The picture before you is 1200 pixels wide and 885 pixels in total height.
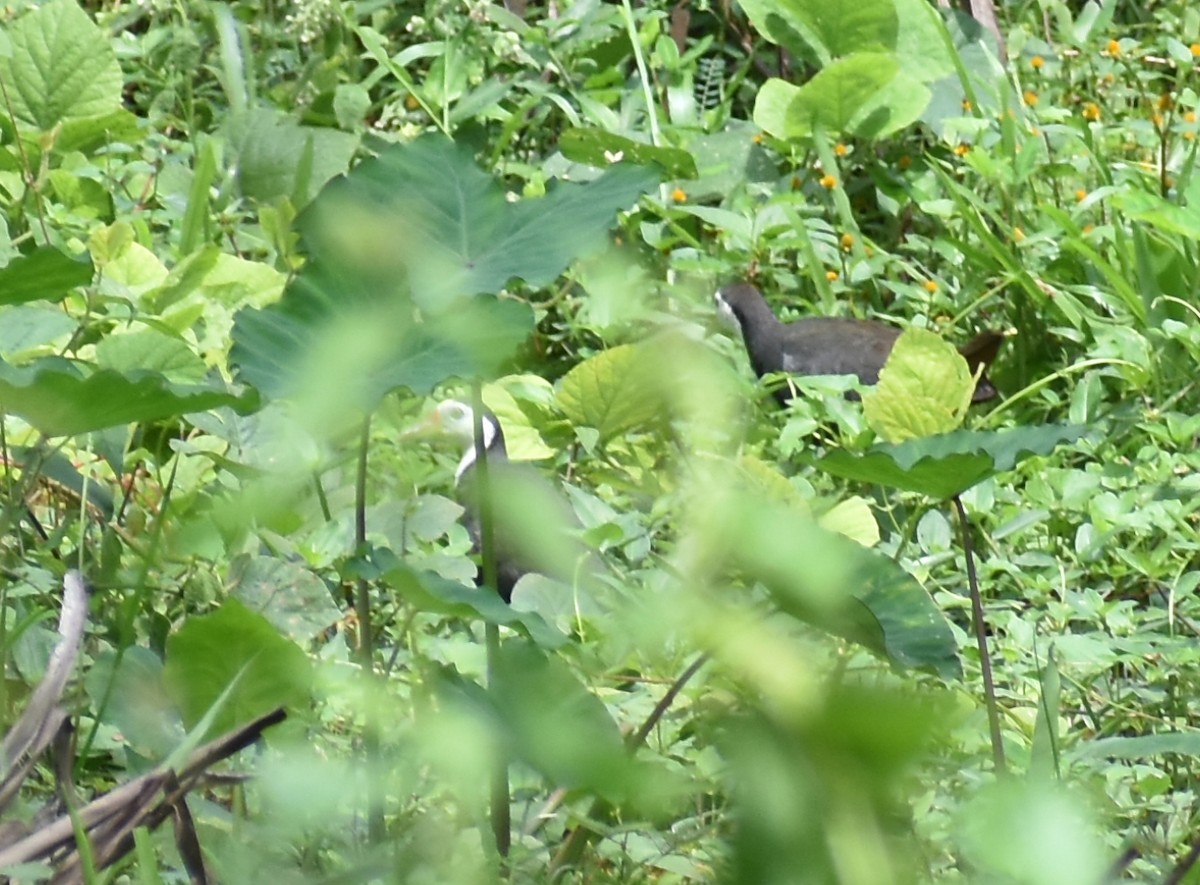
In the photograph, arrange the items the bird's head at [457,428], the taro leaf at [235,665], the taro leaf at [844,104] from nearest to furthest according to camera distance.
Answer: the taro leaf at [235,665] → the bird's head at [457,428] → the taro leaf at [844,104]

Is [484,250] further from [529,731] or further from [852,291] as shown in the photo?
[852,291]

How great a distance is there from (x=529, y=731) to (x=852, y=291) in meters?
2.90

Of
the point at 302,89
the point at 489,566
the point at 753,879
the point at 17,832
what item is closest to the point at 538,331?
the point at 302,89

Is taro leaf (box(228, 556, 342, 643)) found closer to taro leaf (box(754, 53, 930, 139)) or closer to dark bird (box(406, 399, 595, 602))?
dark bird (box(406, 399, 595, 602))

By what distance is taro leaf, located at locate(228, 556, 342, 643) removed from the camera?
1.66 meters

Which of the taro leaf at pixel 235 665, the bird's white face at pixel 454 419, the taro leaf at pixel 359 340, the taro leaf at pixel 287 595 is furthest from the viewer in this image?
the bird's white face at pixel 454 419

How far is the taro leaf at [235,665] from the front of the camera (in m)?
0.99

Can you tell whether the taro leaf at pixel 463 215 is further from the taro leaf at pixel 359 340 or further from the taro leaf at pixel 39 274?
the taro leaf at pixel 39 274

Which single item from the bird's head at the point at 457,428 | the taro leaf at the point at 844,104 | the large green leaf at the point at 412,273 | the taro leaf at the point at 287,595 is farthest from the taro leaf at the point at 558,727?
the taro leaf at the point at 844,104

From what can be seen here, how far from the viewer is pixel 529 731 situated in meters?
0.59

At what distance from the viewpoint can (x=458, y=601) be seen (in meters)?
0.83

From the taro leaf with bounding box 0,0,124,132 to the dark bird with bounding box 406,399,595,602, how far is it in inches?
Answer: 35.6

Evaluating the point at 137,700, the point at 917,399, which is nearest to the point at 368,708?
the point at 137,700

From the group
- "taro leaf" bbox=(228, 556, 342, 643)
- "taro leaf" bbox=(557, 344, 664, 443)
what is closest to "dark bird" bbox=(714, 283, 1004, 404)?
"taro leaf" bbox=(557, 344, 664, 443)
